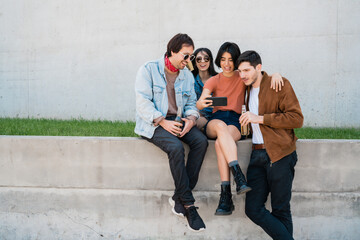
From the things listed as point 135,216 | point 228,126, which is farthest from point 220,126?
point 135,216

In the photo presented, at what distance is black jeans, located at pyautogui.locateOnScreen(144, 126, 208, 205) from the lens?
332cm

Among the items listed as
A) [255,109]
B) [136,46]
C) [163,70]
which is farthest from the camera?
[136,46]

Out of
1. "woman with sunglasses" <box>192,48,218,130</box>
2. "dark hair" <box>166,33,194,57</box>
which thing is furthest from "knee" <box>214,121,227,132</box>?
"dark hair" <box>166,33,194,57</box>

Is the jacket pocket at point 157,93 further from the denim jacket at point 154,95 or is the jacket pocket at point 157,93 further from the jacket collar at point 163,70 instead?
the jacket collar at point 163,70

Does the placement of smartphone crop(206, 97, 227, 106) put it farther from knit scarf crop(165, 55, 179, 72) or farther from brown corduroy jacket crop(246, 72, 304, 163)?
knit scarf crop(165, 55, 179, 72)

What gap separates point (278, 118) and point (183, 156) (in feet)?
3.19

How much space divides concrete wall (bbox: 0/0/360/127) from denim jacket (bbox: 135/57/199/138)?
3.00m

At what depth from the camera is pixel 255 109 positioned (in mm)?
3416

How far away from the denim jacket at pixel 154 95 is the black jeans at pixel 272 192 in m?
0.89

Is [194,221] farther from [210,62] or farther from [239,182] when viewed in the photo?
[210,62]

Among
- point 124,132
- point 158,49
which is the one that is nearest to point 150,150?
point 124,132

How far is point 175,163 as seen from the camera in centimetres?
333

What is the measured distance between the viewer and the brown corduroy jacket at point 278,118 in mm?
3170

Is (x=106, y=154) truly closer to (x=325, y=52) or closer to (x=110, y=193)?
(x=110, y=193)
